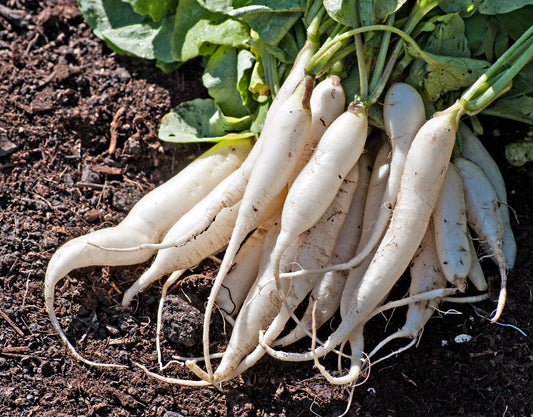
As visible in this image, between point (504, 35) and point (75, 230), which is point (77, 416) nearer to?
point (75, 230)

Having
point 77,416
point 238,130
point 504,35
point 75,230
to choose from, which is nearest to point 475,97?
point 504,35

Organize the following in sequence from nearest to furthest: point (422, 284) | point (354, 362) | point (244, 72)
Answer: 1. point (354, 362)
2. point (422, 284)
3. point (244, 72)

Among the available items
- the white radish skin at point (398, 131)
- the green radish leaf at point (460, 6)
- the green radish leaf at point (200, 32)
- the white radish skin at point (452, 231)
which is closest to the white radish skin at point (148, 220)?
the green radish leaf at point (200, 32)

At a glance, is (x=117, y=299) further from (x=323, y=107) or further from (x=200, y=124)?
(x=323, y=107)

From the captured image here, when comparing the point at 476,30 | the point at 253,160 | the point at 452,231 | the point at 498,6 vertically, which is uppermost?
the point at 498,6

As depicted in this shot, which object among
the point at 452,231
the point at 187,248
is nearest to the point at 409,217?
the point at 452,231

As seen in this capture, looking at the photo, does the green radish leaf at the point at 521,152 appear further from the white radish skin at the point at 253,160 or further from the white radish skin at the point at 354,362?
the white radish skin at the point at 354,362
